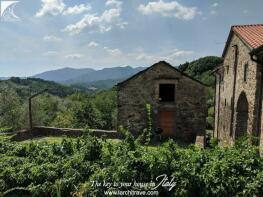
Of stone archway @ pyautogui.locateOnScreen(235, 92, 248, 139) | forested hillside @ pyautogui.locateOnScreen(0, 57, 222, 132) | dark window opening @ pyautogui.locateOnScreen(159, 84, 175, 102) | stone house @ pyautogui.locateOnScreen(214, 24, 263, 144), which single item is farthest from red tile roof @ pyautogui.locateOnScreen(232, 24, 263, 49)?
forested hillside @ pyautogui.locateOnScreen(0, 57, 222, 132)

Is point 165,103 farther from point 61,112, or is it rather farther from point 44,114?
point 61,112

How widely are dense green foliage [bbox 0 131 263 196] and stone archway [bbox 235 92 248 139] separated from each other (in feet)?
26.5

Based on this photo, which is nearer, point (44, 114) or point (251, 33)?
point (251, 33)

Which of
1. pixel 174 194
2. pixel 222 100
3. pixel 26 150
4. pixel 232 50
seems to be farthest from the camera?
pixel 222 100

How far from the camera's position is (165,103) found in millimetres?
21562

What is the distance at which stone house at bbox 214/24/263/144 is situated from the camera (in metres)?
11.2

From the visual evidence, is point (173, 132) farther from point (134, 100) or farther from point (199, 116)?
point (134, 100)

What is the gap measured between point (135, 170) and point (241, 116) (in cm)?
1049

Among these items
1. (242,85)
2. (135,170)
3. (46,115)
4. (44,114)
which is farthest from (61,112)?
(135,170)

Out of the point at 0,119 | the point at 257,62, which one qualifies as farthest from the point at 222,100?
the point at 0,119

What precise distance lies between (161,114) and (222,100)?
15.1 feet

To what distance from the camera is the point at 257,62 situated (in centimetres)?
1105

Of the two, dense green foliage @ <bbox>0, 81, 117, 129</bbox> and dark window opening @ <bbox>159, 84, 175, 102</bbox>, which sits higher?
dark window opening @ <bbox>159, 84, 175, 102</bbox>

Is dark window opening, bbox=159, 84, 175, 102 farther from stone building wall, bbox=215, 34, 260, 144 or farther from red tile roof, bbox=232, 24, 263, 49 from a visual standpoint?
red tile roof, bbox=232, 24, 263, 49
